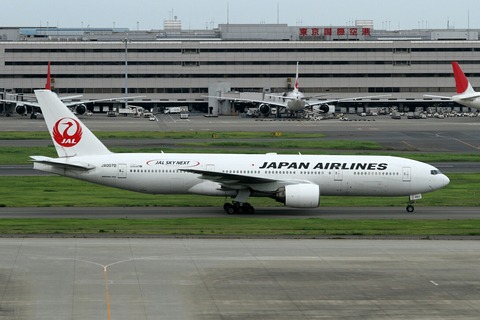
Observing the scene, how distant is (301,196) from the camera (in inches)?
2122

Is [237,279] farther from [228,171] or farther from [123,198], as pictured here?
[123,198]

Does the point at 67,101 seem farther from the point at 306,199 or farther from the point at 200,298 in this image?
the point at 200,298

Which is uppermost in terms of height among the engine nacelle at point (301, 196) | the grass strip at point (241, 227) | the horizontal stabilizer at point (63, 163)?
A: the horizontal stabilizer at point (63, 163)

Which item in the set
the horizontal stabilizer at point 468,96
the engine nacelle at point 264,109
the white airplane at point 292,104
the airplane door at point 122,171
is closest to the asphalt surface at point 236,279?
the airplane door at point 122,171

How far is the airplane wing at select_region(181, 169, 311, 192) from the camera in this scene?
54.1 meters

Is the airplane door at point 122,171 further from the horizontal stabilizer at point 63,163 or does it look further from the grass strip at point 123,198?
the grass strip at point 123,198

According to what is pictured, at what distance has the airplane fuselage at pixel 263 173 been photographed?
182 feet

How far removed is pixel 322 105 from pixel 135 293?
144 m

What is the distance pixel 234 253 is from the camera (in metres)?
42.2

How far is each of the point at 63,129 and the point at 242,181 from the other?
11091 mm

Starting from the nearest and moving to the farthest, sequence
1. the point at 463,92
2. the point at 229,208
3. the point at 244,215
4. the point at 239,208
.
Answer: the point at 244,215
the point at 239,208
the point at 229,208
the point at 463,92

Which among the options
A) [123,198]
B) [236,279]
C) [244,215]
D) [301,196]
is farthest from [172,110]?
[236,279]

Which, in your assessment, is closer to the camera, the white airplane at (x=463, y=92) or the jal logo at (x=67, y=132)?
the jal logo at (x=67, y=132)

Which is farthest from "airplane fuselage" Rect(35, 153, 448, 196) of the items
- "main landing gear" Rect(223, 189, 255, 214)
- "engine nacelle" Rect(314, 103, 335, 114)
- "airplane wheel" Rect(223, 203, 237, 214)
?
"engine nacelle" Rect(314, 103, 335, 114)
